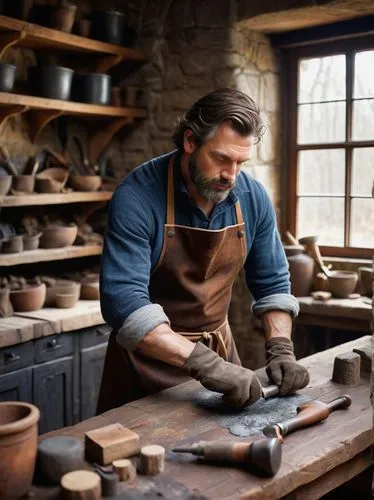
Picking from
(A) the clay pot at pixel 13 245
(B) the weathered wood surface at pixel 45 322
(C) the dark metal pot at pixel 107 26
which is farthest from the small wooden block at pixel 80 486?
(C) the dark metal pot at pixel 107 26

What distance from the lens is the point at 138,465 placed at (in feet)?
6.09

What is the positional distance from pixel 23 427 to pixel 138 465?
35 centimetres

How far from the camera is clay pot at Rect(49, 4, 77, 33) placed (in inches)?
172

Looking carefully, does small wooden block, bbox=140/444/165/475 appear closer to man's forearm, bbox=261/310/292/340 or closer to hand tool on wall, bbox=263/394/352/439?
hand tool on wall, bbox=263/394/352/439

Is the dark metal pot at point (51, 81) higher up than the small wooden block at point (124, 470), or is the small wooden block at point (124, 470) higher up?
the dark metal pot at point (51, 81)

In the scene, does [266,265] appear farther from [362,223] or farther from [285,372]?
[362,223]

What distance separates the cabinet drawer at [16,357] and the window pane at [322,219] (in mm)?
2092

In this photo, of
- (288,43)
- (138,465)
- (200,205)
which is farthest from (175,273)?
(288,43)

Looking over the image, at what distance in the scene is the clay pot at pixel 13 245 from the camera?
4.20 meters

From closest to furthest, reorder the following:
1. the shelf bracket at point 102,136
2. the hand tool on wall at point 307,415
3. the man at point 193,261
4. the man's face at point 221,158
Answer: the hand tool on wall at point 307,415 < the man at point 193,261 < the man's face at point 221,158 < the shelf bracket at point 102,136

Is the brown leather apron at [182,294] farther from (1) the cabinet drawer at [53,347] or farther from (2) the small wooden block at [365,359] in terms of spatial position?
(1) the cabinet drawer at [53,347]

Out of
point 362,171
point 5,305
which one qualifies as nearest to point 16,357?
point 5,305

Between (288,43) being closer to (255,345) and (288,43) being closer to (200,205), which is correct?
(255,345)

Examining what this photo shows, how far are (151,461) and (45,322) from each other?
2225 mm
